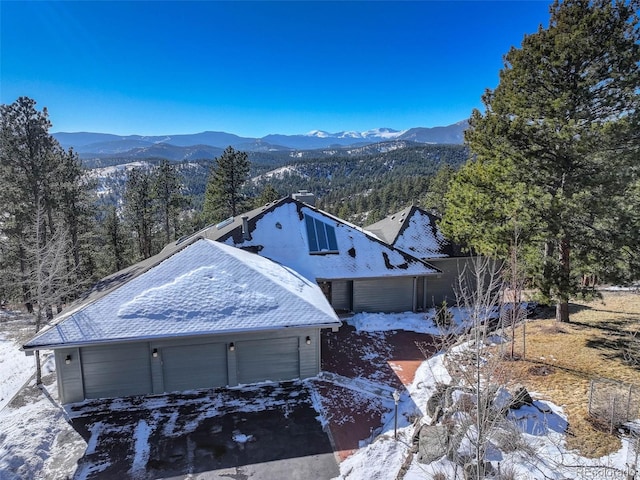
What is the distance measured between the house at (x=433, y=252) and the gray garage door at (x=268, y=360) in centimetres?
973

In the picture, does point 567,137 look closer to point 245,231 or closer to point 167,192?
point 245,231

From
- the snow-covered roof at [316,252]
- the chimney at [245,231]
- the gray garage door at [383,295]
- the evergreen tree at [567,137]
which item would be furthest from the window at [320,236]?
the evergreen tree at [567,137]

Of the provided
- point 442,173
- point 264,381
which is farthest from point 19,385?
point 442,173

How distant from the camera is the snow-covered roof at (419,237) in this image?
66.0ft

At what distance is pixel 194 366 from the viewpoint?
11469 millimetres

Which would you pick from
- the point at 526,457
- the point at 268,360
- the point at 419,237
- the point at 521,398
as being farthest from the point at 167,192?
the point at 526,457

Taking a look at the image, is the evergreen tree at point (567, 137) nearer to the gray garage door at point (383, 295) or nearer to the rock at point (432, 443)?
the gray garage door at point (383, 295)

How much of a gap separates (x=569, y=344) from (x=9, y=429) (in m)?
16.6

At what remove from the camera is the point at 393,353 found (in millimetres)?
14219

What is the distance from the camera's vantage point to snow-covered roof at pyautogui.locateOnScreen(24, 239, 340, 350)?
34.2 feet

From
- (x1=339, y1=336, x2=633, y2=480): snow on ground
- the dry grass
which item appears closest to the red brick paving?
(x1=339, y1=336, x2=633, y2=480): snow on ground

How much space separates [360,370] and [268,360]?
10.5ft

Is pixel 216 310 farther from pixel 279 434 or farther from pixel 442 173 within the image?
pixel 442 173

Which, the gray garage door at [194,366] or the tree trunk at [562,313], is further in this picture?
the tree trunk at [562,313]
